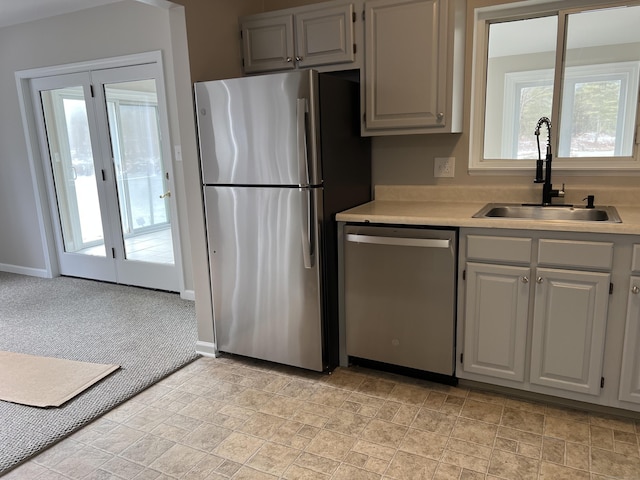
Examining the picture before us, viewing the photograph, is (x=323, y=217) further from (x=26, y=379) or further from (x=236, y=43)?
(x=26, y=379)

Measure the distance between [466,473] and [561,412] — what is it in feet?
2.28

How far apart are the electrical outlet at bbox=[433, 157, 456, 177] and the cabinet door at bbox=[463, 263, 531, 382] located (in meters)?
0.77

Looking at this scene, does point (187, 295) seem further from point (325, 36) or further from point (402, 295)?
point (325, 36)

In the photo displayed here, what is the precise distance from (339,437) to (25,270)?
426 cm

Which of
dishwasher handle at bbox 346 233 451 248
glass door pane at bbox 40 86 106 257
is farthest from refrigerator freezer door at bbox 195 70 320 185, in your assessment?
glass door pane at bbox 40 86 106 257

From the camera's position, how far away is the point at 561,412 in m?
2.20

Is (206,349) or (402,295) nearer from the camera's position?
(402,295)

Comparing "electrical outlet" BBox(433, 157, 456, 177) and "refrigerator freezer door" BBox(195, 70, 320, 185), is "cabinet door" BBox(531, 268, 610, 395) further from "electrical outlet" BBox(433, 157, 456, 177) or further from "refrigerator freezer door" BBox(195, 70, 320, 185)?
"refrigerator freezer door" BBox(195, 70, 320, 185)

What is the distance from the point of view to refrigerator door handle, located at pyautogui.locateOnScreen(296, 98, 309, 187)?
2273 millimetres

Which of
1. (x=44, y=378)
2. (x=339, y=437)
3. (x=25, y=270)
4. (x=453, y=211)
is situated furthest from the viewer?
(x=25, y=270)

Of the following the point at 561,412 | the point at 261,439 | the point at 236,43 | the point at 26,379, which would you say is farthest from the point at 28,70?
the point at 561,412

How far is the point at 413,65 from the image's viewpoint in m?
2.48

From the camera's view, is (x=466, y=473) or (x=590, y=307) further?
(x=590, y=307)

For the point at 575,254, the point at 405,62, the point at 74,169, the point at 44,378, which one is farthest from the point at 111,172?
the point at 575,254
